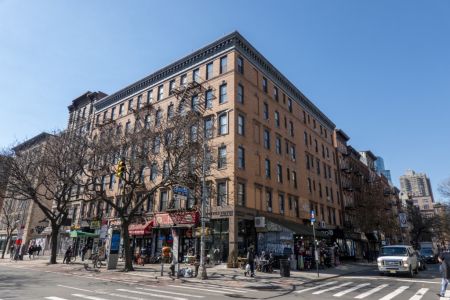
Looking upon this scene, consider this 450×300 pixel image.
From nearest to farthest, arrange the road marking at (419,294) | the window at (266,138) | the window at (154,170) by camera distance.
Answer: the road marking at (419,294) → the window at (154,170) → the window at (266,138)

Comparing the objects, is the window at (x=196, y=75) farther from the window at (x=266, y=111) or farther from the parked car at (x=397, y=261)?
the parked car at (x=397, y=261)

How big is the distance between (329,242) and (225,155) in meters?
20.7

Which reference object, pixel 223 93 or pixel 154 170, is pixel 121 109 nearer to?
pixel 223 93

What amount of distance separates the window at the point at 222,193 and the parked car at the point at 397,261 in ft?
41.5

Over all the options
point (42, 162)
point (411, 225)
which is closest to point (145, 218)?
point (42, 162)

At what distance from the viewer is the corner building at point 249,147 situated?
27469 mm

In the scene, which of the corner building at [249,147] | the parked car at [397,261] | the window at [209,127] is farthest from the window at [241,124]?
the parked car at [397,261]

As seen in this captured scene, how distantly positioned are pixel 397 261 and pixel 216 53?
80.9 feet

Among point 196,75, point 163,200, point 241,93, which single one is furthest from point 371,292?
point 196,75

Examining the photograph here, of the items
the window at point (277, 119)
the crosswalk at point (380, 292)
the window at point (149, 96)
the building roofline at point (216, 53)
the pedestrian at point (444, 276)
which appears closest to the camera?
the pedestrian at point (444, 276)

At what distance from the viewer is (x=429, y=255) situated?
126 ft

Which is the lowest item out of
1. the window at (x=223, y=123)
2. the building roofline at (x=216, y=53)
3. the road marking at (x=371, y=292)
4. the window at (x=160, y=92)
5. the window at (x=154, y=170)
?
the road marking at (x=371, y=292)

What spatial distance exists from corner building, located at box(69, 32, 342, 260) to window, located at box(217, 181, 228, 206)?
0.29ft

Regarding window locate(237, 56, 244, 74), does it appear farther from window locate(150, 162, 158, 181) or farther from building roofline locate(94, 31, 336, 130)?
window locate(150, 162, 158, 181)
